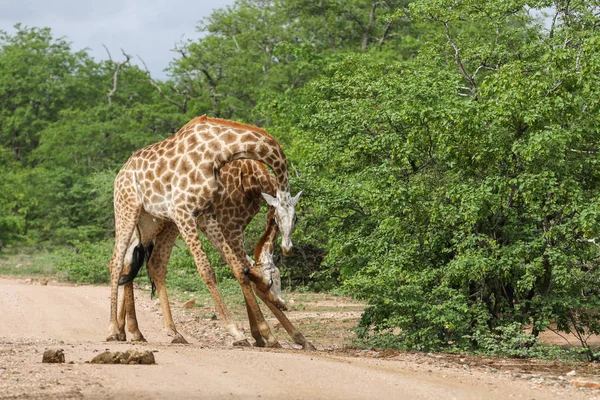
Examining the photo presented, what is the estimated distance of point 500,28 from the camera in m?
15.9

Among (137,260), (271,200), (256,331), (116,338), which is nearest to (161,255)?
(137,260)

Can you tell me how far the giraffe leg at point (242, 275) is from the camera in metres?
11.2

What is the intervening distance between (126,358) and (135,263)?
4.06 m

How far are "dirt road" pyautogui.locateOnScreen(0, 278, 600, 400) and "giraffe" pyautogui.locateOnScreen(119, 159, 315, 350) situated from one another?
1.36 meters

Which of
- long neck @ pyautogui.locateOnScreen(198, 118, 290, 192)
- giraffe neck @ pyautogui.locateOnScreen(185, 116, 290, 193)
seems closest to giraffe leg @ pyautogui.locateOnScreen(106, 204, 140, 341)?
giraffe neck @ pyautogui.locateOnScreen(185, 116, 290, 193)

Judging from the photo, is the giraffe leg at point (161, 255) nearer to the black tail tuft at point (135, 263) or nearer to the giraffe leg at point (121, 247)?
the black tail tuft at point (135, 263)

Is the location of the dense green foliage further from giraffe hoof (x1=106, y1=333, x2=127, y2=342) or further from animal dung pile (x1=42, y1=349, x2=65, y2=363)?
animal dung pile (x1=42, y1=349, x2=65, y2=363)

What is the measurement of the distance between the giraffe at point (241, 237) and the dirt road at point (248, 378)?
1.36 meters

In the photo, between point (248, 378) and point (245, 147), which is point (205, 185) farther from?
point (248, 378)

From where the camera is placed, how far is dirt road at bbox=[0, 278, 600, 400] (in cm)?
700

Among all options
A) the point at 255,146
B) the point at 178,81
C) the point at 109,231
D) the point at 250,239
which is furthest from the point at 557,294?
the point at 178,81

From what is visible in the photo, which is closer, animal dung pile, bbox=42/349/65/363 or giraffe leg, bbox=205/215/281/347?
animal dung pile, bbox=42/349/65/363

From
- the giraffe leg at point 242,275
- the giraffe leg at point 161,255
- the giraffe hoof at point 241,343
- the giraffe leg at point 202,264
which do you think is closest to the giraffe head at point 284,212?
the giraffe leg at point 242,275

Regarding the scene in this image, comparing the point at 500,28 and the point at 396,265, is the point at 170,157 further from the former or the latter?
the point at 500,28
